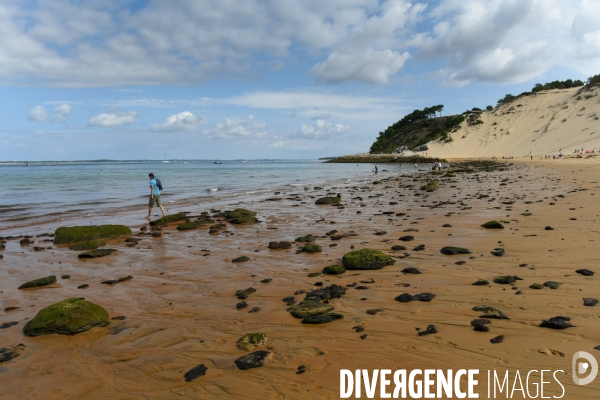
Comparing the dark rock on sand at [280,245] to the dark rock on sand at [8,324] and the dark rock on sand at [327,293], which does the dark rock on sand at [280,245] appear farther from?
the dark rock on sand at [8,324]

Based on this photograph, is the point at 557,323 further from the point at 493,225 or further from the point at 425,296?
the point at 493,225

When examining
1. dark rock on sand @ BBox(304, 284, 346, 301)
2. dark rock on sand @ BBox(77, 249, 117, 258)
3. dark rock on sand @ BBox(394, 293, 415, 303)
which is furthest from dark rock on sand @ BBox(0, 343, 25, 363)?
dark rock on sand @ BBox(394, 293, 415, 303)

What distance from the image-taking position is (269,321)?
5.96 metres

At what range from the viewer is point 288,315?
20.0ft

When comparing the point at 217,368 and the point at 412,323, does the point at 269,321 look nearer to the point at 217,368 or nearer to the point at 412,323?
the point at 217,368

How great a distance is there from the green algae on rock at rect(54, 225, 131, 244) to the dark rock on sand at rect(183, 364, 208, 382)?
10.6 m

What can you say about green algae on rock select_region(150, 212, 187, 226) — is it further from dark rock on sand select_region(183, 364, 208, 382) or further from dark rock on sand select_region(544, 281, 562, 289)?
dark rock on sand select_region(544, 281, 562, 289)

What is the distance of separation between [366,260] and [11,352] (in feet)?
20.8

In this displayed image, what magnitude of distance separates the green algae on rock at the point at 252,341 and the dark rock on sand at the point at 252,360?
200 mm

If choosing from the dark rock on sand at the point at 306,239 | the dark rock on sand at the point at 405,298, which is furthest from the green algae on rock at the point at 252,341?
the dark rock on sand at the point at 306,239

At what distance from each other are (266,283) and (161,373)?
10.8 feet

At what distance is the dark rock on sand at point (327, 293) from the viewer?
22.0ft

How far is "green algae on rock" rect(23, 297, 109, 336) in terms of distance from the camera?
19.8ft

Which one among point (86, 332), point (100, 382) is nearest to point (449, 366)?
point (100, 382)
